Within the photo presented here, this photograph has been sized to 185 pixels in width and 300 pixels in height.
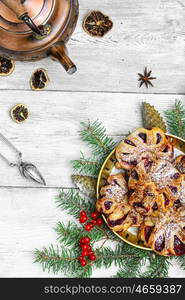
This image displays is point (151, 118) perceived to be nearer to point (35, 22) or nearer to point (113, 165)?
point (113, 165)

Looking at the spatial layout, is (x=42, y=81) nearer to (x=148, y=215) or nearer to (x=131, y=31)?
(x=131, y=31)

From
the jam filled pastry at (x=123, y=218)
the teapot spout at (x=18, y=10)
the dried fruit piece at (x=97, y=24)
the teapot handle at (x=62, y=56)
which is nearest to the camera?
the teapot spout at (x=18, y=10)

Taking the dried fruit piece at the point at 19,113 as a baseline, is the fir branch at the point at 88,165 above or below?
below

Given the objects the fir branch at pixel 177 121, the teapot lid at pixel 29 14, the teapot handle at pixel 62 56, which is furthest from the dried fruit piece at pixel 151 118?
the teapot lid at pixel 29 14

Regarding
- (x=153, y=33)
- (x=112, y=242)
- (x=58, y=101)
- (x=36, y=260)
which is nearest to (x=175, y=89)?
(x=153, y=33)

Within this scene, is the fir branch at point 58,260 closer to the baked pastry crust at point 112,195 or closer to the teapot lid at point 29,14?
the baked pastry crust at point 112,195

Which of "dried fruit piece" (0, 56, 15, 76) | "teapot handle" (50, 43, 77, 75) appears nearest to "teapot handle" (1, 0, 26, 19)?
"teapot handle" (50, 43, 77, 75)

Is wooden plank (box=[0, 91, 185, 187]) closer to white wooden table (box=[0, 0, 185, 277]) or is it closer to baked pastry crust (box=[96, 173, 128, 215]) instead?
white wooden table (box=[0, 0, 185, 277])

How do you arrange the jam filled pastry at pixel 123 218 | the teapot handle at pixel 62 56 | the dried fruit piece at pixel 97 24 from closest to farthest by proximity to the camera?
the teapot handle at pixel 62 56 < the jam filled pastry at pixel 123 218 < the dried fruit piece at pixel 97 24
